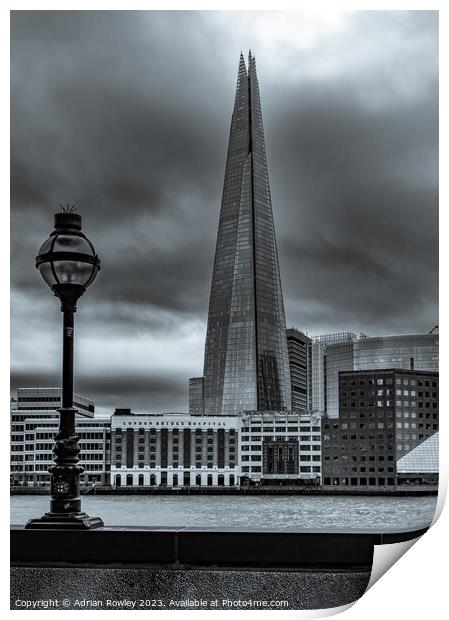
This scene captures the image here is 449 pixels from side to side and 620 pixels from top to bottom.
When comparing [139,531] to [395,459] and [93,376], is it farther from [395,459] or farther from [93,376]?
[395,459]

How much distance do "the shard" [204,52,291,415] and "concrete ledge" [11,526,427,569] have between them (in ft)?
268

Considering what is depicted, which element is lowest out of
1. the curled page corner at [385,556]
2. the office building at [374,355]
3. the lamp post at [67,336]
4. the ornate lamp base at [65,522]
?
the curled page corner at [385,556]

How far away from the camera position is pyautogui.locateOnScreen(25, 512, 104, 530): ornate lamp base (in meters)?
3.74

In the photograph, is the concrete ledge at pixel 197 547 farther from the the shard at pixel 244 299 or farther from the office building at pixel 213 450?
the the shard at pixel 244 299

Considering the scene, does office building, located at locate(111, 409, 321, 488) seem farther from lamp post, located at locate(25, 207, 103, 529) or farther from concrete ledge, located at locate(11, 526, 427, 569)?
concrete ledge, located at locate(11, 526, 427, 569)

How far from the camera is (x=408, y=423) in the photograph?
6247 centimetres

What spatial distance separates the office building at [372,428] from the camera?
60.9 metres

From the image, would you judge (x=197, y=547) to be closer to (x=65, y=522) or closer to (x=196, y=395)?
(x=65, y=522)

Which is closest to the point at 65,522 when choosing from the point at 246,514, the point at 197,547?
the point at 197,547

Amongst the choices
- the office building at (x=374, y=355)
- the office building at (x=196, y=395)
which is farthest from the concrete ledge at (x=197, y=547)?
the office building at (x=196, y=395)

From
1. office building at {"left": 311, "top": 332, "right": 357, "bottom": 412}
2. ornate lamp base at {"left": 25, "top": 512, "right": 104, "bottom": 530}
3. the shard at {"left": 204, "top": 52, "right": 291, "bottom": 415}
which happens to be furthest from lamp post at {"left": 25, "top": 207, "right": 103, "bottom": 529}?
the shard at {"left": 204, "top": 52, "right": 291, "bottom": 415}

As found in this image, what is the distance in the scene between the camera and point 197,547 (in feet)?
11.9

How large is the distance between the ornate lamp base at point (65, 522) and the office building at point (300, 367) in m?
86.1
